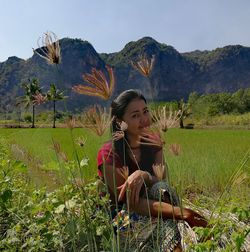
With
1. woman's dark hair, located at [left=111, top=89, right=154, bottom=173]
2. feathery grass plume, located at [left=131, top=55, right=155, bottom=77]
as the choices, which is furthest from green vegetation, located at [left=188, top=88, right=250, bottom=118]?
feathery grass plume, located at [left=131, top=55, right=155, bottom=77]

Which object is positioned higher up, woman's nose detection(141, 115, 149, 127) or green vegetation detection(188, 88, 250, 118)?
woman's nose detection(141, 115, 149, 127)

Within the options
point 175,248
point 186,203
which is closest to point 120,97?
point 175,248

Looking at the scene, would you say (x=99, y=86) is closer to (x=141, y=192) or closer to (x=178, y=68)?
(x=141, y=192)

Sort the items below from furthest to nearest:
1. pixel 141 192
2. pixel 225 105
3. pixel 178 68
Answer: pixel 178 68 → pixel 225 105 → pixel 141 192

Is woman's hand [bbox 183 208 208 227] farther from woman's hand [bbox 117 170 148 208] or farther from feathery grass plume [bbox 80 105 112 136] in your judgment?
feathery grass plume [bbox 80 105 112 136]

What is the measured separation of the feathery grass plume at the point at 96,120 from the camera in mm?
975

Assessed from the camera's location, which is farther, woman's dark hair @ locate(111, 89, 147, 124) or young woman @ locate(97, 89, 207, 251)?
woman's dark hair @ locate(111, 89, 147, 124)

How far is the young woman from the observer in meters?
1.62

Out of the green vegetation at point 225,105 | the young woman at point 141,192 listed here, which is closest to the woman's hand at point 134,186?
the young woman at point 141,192

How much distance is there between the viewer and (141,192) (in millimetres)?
1902

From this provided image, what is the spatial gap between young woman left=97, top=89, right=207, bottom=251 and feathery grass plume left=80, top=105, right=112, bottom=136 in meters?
0.36

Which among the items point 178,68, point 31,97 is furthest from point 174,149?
point 178,68

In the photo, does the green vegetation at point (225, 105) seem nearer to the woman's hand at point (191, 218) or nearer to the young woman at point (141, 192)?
the young woman at point (141, 192)

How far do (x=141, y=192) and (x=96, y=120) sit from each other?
0.98 meters
